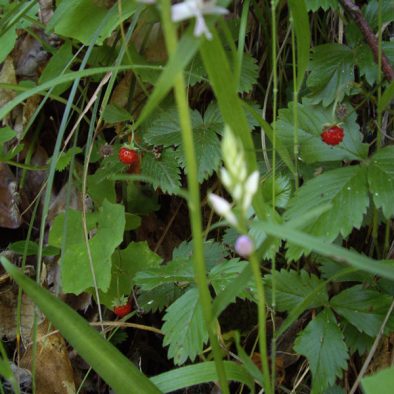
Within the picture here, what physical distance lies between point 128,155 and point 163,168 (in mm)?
93

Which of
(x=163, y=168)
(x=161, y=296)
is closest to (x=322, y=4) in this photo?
(x=163, y=168)

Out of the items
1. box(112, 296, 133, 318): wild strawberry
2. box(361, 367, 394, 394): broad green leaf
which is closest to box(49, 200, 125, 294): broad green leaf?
box(112, 296, 133, 318): wild strawberry

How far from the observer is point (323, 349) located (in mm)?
1199

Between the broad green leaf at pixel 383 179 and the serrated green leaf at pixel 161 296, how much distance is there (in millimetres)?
515

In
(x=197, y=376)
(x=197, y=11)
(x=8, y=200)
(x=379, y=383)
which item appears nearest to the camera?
(x=197, y=11)

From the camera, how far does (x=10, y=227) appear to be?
192 cm

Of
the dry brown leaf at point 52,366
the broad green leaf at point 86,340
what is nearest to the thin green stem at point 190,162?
the broad green leaf at point 86,340

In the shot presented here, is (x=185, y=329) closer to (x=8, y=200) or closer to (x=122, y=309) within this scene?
(x=122, y=309)

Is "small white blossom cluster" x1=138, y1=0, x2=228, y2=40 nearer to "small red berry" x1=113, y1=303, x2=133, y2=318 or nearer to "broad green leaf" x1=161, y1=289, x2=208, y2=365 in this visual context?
"broad green leaf" x1=161, y1=289, x2=208, y2=365

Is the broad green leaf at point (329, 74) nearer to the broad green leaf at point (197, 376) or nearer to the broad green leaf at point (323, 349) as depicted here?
the broad green leaf at point (323, 349)

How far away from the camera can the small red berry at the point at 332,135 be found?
1287mm

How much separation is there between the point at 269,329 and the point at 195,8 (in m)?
1.11

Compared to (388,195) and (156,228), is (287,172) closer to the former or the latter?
(388,195)

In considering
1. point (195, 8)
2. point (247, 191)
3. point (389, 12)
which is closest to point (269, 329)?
point (389, 12)
